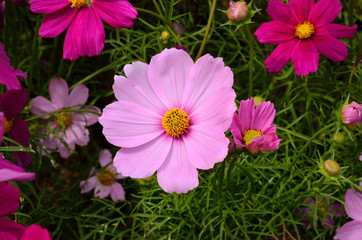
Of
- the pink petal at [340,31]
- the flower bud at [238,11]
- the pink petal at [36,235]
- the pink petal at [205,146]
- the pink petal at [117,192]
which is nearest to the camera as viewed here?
the pink petal at [36,235]

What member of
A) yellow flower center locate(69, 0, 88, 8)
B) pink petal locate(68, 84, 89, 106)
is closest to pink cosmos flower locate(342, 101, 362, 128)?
yellow flower center locate(69, 0, 88, 8)

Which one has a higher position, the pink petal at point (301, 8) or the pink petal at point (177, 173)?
the pink petal at point (301, 8)

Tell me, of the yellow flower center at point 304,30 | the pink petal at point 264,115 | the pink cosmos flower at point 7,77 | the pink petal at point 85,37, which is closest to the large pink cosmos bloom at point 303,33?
the yellow flower center at point 304,30

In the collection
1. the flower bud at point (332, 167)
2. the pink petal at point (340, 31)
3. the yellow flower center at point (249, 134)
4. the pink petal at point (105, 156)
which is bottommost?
the pink petal at point (105, 156)

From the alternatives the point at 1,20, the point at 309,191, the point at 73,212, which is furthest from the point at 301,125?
the point at 1,20

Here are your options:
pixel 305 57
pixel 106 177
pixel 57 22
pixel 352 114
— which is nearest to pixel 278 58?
pixel 305 57

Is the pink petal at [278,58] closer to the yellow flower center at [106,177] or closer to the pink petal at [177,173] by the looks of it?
the pink petal at [177,173]
